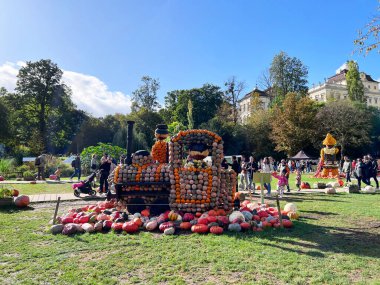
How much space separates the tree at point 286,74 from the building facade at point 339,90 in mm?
6906

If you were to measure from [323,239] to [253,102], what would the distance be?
2081 inches

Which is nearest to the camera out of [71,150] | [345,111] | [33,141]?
[33,141]

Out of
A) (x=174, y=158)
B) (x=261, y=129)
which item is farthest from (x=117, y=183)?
(x=261, y=129)

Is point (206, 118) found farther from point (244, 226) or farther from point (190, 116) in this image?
point (244, 226)

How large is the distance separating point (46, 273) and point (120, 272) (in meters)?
1.15

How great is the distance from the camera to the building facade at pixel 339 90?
232 feet

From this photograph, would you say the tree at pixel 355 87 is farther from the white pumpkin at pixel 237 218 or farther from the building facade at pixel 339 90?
the white pumpkin at pixel 237 218

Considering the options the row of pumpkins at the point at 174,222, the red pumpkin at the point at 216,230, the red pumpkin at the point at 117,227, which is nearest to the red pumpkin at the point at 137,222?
the row of pumpkins at the point at 174,222

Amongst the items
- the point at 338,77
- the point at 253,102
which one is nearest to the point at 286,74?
the point at 253,102

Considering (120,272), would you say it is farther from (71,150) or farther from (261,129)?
(71,150)

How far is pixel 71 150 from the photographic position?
54219 mm

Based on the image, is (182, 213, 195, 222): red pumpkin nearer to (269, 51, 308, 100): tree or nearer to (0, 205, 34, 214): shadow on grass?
(0, 205, 34, 214): shadow on grass

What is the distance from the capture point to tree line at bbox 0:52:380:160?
42.3m

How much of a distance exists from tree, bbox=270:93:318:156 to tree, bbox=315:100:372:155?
1.47m
